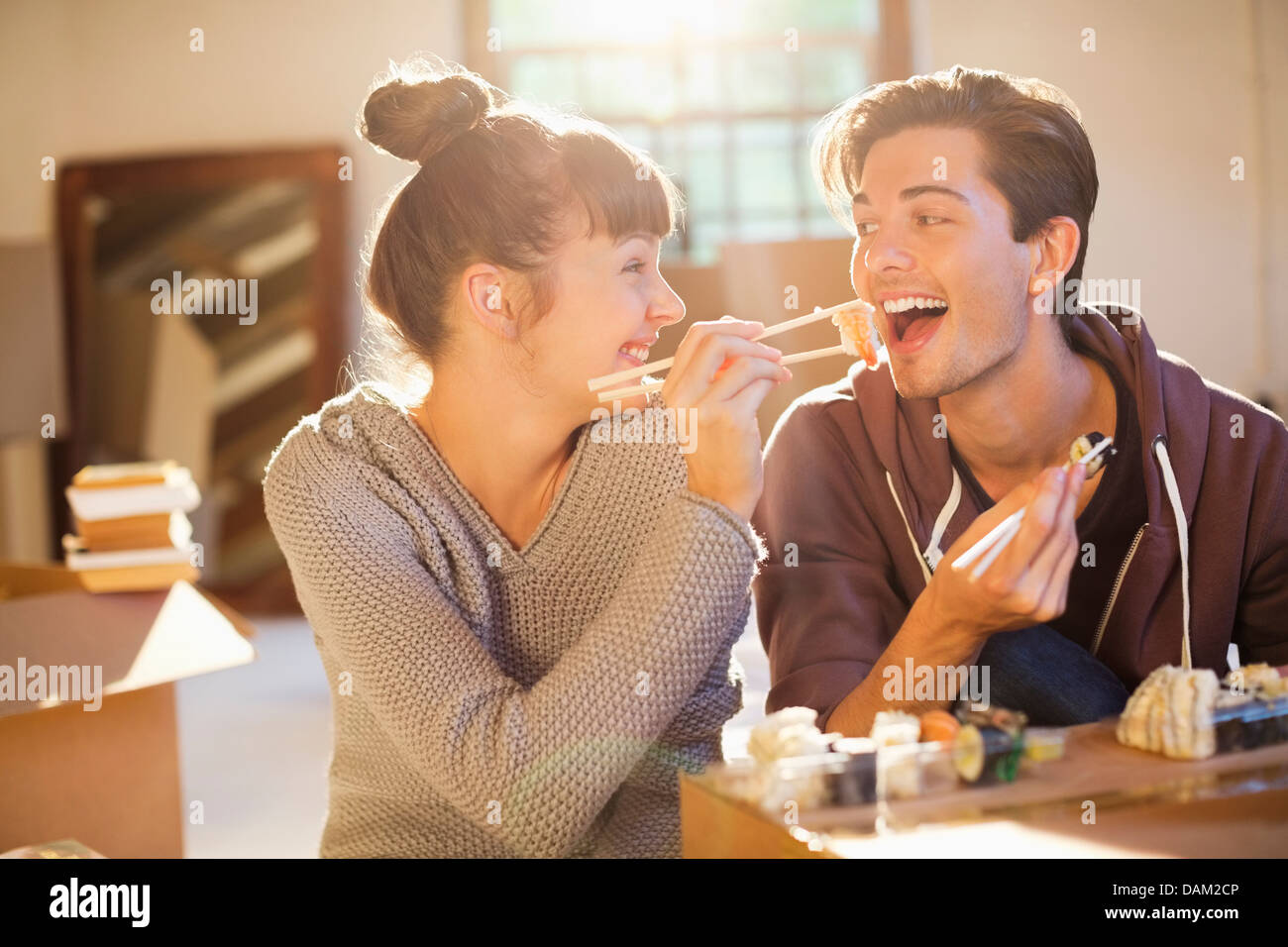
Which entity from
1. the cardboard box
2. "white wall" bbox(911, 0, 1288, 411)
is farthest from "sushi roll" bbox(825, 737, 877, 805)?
the cardboard box

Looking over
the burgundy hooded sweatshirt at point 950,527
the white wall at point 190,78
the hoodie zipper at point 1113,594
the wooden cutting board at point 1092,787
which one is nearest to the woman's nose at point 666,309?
the burgundy hooded sweatshirt at point 950,527

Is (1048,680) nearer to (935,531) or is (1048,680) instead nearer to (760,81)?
(935,531)

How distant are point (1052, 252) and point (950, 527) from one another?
313 mm

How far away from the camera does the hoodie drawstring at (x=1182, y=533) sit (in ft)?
4.38

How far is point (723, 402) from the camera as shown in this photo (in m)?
1.23

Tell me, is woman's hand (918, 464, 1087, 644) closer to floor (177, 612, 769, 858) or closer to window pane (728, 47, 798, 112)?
floor (177, 612, 769, 858)

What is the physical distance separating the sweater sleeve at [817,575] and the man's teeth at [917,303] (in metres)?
0.19

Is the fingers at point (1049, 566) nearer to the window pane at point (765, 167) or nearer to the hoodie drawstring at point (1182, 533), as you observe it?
the hoodie drawstring at point (1182, 533)

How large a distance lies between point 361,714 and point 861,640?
1.84 feet

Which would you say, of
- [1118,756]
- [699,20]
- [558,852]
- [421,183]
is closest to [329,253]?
[699,20]

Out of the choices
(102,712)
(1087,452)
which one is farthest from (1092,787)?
(102,712)

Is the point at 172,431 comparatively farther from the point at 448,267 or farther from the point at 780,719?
the point at 780,719

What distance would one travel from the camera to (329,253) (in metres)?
5.06
